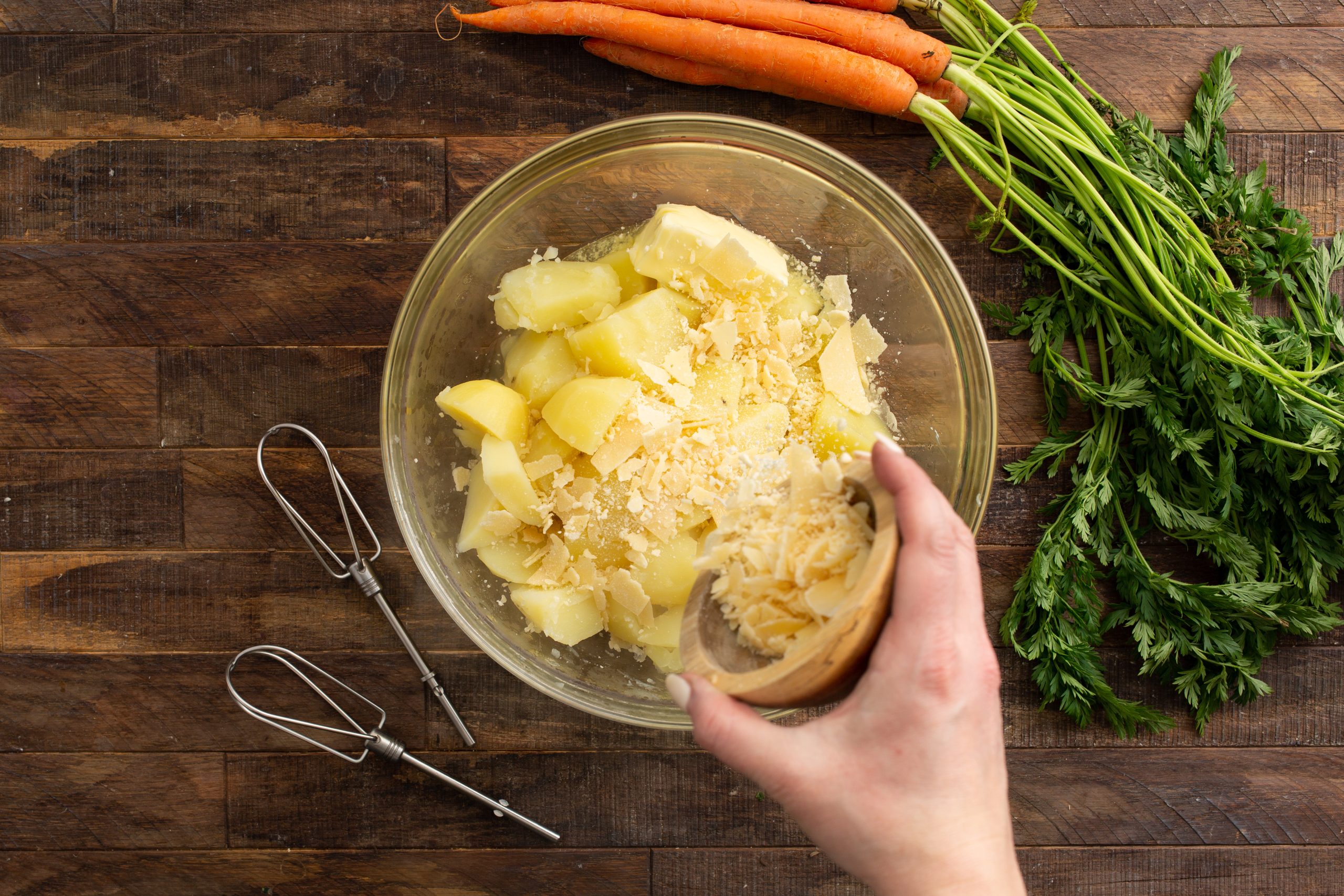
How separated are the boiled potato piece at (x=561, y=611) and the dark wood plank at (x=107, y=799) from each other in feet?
2.90

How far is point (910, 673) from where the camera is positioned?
3.36 feet

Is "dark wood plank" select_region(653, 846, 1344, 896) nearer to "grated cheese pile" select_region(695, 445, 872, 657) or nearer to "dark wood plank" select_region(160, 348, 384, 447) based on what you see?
"grated cheese pile" select_region(695, 445, 872, 657)

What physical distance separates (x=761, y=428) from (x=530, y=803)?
3.23 feet

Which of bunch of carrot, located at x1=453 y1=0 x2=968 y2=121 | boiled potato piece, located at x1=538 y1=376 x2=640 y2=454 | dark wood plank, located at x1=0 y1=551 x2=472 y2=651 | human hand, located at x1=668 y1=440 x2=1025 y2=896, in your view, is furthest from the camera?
dark wood plank, located at x1=0 y1=551 x2=472 y2=651

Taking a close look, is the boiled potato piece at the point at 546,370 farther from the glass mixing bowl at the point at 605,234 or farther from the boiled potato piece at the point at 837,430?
the boiled potato piece at the point at 837,430

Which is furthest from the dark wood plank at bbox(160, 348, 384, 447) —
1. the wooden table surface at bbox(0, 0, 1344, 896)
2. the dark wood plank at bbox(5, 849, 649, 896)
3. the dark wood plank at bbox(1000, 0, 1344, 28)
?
the dark wood plank at bbox(1000, 0, 1344, 28)

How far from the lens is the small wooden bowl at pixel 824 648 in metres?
1.03

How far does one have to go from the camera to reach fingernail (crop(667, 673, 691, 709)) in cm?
111

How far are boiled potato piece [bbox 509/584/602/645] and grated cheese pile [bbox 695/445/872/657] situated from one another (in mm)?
326

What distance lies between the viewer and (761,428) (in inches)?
55.8

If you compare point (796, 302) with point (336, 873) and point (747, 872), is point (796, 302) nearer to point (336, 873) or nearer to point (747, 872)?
point (747, 872)

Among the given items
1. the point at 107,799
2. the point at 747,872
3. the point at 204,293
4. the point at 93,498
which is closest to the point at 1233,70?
the point at 747,872

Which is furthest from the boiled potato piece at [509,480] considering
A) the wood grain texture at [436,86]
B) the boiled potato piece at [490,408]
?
the wood grain texture at [436,86]

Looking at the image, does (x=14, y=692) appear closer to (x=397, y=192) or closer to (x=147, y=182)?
(x=147, y=182)
